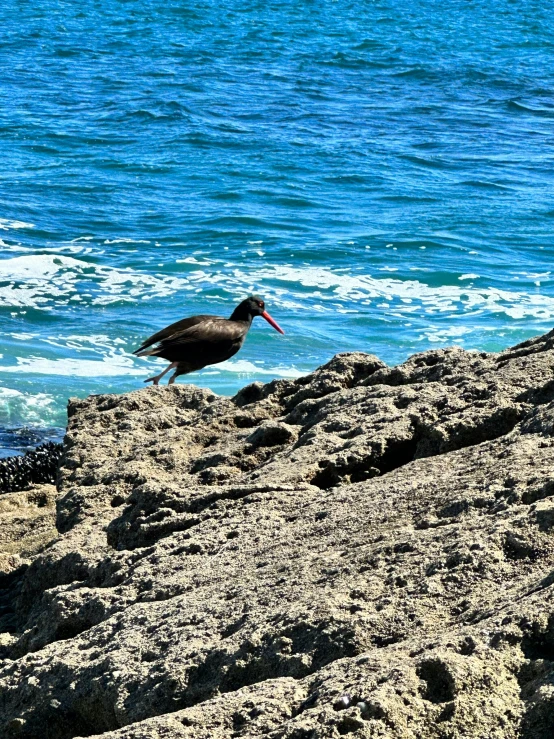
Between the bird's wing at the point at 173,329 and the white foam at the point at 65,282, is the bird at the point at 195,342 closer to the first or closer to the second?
A: the bird's wing at the point at 173,329

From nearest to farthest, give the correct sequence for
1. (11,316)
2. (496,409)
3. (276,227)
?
A: (496,409) → (11,316) → (276,227)

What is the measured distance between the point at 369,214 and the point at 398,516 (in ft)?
52.2

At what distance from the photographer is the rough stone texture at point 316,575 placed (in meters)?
2.53

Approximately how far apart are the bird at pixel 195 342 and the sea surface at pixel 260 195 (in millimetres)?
1627

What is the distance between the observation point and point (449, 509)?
3459 mm

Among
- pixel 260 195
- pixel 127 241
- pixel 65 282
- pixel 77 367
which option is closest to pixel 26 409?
pixel 77 367

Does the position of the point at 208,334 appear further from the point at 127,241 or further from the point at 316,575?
the point at 127,241

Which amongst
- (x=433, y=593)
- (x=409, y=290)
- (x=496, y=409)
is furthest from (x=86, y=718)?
(x=409, y=290)

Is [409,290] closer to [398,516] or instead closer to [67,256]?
[67,256]

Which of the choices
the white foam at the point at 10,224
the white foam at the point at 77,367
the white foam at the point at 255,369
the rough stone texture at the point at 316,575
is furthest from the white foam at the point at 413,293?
the rough stone texture at the point at 316,575

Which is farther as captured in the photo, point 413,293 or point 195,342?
point 413,293

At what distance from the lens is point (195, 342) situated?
8.84m

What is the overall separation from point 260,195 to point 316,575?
56.9 ft

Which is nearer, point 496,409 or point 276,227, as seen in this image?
point 496,409
